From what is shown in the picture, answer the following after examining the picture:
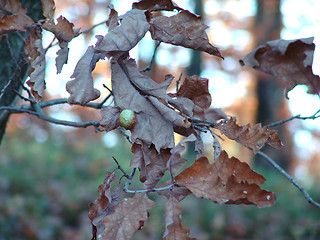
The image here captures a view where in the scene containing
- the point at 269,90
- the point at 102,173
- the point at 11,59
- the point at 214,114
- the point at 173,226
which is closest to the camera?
the point at 173,226

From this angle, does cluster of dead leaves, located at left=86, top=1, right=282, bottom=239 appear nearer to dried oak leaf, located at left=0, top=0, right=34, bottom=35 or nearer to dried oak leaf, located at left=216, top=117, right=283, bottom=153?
dried oak leaf, located at left=216, top=117, right=283, bottom=153

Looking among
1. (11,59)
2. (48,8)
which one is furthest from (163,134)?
(11,59)

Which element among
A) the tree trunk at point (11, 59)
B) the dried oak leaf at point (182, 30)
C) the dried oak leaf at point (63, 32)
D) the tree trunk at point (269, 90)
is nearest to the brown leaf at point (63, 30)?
the dried oak leaf at point (63, 32)

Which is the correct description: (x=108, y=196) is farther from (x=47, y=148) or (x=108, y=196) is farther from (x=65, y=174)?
(x=47, y=148)

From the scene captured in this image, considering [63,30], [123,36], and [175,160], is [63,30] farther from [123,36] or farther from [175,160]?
[175,160]

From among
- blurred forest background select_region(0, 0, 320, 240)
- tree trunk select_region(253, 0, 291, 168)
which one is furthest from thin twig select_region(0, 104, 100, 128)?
tree trunk select_region(253, 0, 291, 168)

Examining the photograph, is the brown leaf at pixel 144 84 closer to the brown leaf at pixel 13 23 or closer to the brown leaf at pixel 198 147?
the brown leaf at pixel 198 147

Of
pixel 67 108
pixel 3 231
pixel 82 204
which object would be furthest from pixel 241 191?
pixel 67 108
